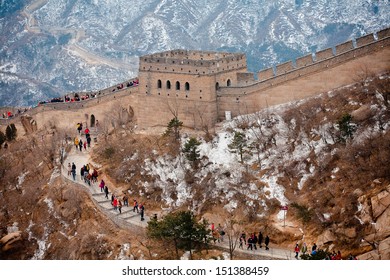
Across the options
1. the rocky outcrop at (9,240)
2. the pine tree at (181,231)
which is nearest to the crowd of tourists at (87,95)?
the rocky outcrop at (9,240)

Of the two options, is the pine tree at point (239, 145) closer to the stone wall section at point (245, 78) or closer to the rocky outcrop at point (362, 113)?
the stone wall section at point (245, 78)

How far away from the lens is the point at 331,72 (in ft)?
145

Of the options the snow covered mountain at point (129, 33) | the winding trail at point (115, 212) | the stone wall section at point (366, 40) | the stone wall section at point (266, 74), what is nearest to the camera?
the winding trail at point (115, 212)

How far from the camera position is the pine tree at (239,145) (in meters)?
42.5

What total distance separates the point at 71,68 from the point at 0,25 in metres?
9.04

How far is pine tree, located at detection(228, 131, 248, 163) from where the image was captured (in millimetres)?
42469

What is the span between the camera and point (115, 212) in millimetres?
41000

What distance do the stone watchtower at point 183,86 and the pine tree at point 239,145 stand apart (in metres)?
3.60

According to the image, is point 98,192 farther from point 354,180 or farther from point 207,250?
point 354,180

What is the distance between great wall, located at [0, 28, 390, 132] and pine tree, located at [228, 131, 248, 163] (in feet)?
10.8

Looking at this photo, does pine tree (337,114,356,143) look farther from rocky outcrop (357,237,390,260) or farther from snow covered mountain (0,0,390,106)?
snow covered mountain (0,0,390,106)

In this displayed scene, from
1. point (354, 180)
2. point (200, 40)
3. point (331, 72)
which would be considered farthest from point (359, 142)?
point (200, 40)

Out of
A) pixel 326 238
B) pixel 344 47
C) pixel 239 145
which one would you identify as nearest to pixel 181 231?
pixel 326 238
